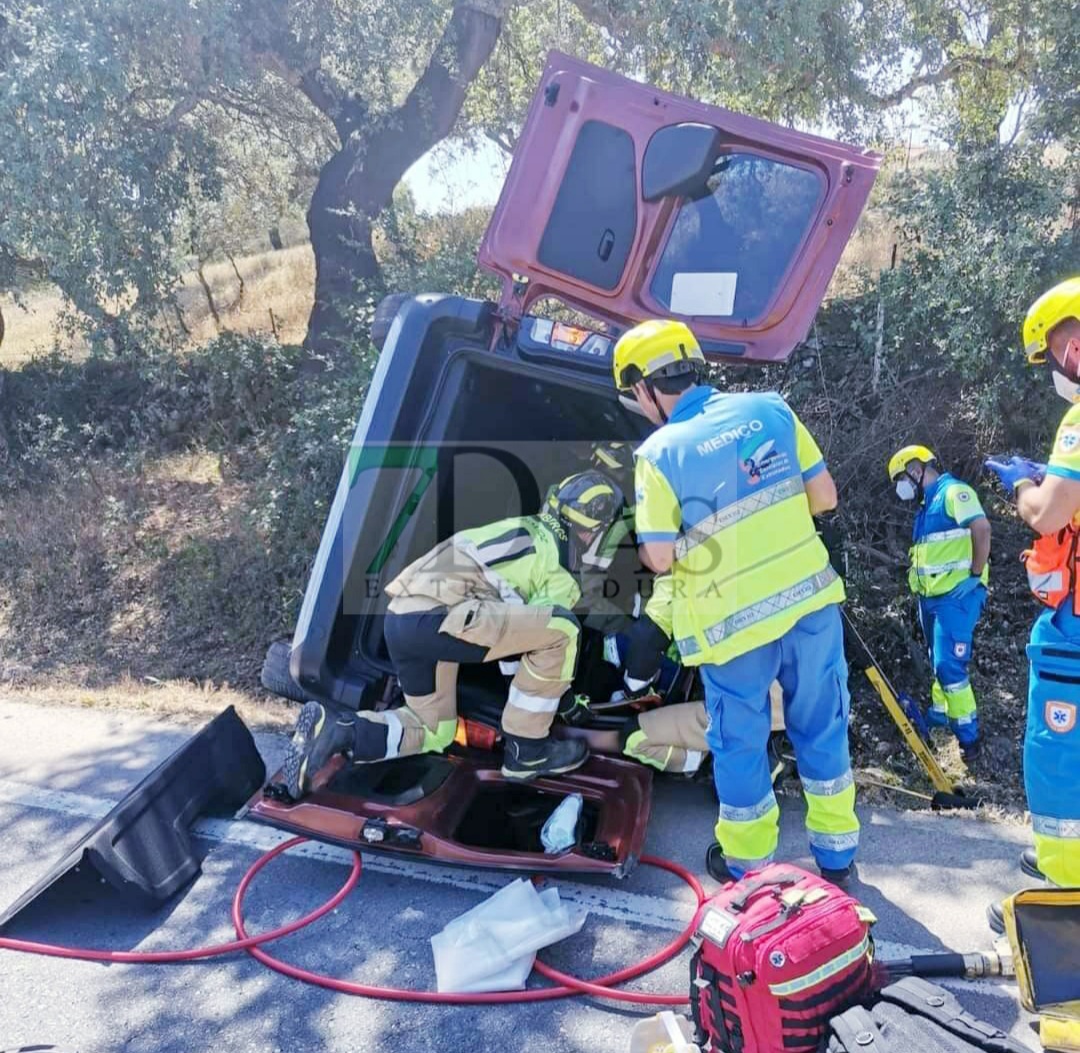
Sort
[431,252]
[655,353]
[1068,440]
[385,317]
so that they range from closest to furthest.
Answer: [1068,440] < [655,353] < [385,317] < [431,252]

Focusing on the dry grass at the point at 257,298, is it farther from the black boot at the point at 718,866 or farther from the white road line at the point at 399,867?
the black boot at the point at 718,866

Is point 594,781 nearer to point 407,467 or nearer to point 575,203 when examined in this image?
point 407,467

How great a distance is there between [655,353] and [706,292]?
641 millimetres

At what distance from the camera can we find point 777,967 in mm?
2098

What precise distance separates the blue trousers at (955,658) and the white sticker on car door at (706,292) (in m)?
1.93

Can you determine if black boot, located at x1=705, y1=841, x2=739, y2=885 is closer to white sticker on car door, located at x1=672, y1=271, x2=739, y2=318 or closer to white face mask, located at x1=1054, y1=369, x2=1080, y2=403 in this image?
white face mask, located at x1=1054, y1=369, x2=1080, y2=403

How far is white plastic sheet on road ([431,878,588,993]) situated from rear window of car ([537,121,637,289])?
2.16 meters

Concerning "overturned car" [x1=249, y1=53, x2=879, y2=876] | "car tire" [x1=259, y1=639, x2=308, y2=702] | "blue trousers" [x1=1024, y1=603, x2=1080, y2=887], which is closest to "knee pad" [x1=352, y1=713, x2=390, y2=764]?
"overturned car" [x1=249, y1=53, x2=879, y2=876]

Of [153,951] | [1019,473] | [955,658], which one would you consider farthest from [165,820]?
[955,658]

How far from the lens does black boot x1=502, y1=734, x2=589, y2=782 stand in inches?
136

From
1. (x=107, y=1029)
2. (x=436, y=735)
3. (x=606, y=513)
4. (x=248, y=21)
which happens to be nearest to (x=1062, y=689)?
(x=606, y=513)

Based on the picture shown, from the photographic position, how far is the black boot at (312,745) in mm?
3316

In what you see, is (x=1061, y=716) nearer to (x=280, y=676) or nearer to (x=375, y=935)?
(x=375, y=935)

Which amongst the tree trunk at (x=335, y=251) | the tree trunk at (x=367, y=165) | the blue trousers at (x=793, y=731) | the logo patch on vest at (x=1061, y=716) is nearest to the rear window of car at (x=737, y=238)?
the blue trousers at (x=793, y=731)
